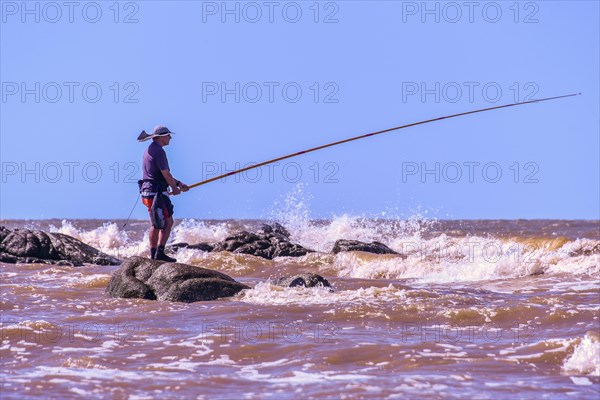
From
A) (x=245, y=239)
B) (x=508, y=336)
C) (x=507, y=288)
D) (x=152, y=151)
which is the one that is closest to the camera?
(x=508, y=336)

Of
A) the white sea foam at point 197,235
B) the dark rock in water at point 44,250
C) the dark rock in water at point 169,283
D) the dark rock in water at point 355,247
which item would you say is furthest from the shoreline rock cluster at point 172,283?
the white sea foam at point 197,235

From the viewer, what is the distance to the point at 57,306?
9.75 meters

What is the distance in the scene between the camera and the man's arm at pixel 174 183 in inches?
420

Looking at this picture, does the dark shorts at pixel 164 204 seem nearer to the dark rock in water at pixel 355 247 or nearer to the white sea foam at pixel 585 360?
the white sea foam at pixel 585 360

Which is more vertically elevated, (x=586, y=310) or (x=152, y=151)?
(x=152, y=151)

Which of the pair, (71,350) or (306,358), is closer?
(306,358)

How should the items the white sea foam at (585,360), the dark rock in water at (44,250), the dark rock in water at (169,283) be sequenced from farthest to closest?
the dark rock in water at (44,250)
the dark rock in water at (169,283)
the white sea foam at (585,360)

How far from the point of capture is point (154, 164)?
10.8 meters

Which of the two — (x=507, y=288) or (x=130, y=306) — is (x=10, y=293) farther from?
(x=507, y=288)

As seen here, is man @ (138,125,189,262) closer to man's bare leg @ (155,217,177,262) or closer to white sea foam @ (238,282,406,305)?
man's bare leg @ (155,217,177,262)

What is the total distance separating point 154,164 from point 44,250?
5.85 meters

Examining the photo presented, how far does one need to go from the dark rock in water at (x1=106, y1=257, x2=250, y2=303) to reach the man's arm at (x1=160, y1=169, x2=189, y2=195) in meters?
0.86

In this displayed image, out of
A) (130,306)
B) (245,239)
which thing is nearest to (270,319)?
(130,306)

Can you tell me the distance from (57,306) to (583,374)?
5788 mm
